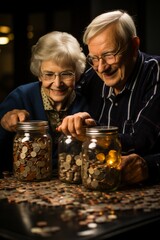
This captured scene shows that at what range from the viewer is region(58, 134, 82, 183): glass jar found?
191 cm

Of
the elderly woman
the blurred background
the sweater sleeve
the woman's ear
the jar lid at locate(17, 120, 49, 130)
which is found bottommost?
the sweater sleeve

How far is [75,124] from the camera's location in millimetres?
1852

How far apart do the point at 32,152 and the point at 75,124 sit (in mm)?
211

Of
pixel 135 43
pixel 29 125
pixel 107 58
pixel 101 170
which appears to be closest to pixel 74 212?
pixel 101 170

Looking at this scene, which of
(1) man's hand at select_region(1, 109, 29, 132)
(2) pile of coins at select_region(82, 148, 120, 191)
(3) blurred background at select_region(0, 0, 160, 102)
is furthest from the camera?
(3) blurred background at select_region(0, 0, 160, 102)

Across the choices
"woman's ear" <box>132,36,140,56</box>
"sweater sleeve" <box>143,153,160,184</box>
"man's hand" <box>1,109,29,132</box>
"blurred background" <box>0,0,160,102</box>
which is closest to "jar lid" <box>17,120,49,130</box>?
"man's hand" <box>1,109,29,132</box>

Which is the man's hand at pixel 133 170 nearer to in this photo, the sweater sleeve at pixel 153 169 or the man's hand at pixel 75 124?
the sweater sleeve at pixel 153 169

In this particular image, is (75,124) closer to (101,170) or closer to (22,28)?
(101,170)

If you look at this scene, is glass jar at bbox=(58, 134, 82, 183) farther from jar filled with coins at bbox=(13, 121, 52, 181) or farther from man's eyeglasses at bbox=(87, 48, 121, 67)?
man's eyeglasses at bbox=(87, 48, 121, 67)

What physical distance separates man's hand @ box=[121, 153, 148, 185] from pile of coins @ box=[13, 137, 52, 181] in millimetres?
317

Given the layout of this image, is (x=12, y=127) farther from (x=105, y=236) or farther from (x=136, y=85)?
(x=105, y=236)

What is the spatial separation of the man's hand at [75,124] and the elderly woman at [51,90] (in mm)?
492

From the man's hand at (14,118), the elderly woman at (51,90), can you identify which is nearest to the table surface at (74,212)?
the man's hand at (14,118)

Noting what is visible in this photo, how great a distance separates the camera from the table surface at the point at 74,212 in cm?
128
